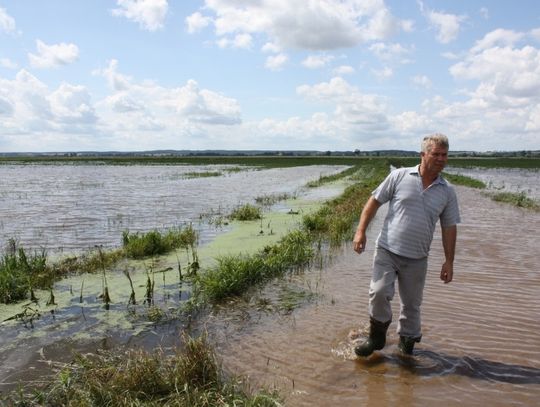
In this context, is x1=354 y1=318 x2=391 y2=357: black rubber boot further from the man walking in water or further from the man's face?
the man's face

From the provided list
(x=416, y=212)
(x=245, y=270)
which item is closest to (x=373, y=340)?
(x=416, y=212)

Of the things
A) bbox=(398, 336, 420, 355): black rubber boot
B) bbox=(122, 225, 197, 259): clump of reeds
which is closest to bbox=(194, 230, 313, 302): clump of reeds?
bbox=(122, 225, 197, 259): clump of reeds

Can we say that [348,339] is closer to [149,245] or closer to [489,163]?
[149,245]

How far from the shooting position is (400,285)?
4.92m

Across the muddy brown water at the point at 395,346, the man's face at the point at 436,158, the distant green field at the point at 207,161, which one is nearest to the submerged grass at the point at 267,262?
the muddy brown water at the point at 395,346

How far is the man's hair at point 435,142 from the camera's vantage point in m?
4.54

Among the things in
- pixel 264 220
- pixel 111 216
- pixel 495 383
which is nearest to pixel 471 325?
pixel 495 383

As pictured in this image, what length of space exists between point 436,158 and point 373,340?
6.96ft

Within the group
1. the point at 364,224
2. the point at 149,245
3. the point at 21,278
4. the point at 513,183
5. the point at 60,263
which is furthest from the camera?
the point at 513,183

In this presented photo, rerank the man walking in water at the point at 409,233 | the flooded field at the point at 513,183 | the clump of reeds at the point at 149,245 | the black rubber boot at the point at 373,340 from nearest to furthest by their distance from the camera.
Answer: the man walking in water at the point at 409,233 → the black rubber boot at the point at 373,340 → the clump of reeds at the point at 149,245 → the flooded field at the point at 513,183

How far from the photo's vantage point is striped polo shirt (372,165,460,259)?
15.2 feet

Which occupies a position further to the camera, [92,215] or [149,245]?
[92,215]

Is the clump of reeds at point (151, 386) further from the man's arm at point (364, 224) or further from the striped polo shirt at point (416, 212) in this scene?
the striped polo shirt at point (416, 212)

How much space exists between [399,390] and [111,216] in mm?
15107
